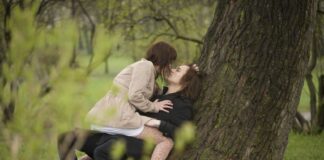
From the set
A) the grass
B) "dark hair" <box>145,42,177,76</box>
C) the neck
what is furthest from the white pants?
the grass

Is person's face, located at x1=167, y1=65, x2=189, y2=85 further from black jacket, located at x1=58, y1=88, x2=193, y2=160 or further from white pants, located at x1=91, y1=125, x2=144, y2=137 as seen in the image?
white pants, located at x1=91, y1=125, x2=144, y2=137

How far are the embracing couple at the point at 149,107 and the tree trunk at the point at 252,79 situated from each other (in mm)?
184

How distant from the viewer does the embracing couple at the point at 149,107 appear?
4883mm

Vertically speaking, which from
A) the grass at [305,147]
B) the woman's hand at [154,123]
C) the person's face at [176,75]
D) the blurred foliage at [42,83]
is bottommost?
the grass at [305,147]

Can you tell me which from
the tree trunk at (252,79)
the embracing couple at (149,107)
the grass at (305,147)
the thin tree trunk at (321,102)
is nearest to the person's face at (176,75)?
the embracing couple at (149,107)

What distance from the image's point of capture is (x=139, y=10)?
13062 millimetres

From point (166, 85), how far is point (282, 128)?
1113 mm

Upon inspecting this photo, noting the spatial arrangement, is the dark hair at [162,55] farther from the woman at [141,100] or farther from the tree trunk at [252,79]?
the tree trunk at [252,79]

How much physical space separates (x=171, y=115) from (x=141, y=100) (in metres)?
0.33

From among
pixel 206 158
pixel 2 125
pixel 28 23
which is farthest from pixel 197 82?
pixel 28 23

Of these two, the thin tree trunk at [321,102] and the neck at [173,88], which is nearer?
the neck at [173,88]

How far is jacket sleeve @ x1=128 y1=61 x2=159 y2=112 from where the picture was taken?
484cm

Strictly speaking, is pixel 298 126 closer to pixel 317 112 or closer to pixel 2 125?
pixel 317 112

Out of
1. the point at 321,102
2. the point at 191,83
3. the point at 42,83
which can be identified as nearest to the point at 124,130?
the point at 191,83
